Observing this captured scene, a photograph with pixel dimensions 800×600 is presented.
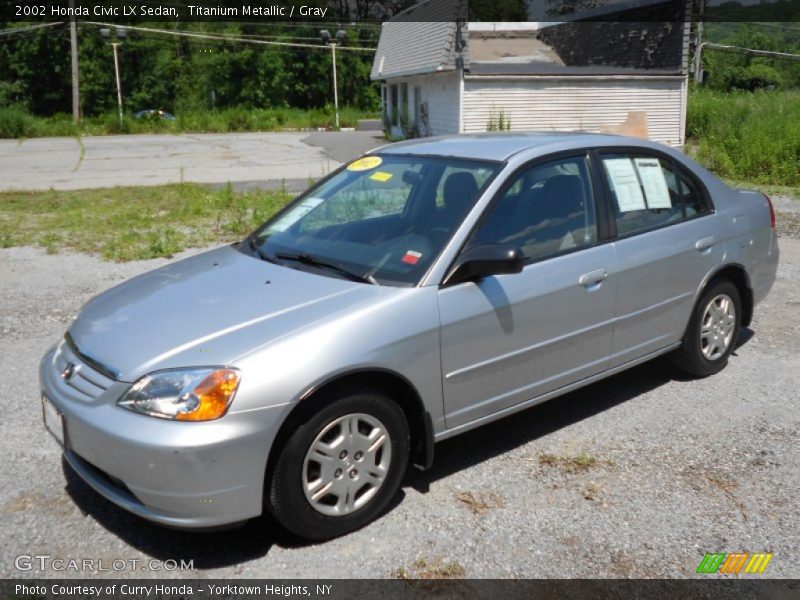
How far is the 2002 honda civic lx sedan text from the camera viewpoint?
10.2ft

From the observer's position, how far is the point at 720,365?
5.39 meters

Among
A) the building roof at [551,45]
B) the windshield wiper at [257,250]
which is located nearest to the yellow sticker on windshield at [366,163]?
the windshield wiper at [257,250]

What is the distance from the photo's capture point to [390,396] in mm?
3574

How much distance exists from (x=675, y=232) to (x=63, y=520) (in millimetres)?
3686

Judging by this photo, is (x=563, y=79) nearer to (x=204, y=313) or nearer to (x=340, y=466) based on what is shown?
(x=204, y=313)

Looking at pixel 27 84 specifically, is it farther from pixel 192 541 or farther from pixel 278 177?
pixel 192 541

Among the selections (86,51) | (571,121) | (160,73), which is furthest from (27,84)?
(571,121)

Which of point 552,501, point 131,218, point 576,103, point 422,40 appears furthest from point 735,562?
point 422,40

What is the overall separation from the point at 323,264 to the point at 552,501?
1.59 metres

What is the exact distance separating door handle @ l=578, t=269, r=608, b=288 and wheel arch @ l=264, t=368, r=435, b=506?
46.7 inches

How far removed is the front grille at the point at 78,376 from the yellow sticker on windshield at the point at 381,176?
1.89m

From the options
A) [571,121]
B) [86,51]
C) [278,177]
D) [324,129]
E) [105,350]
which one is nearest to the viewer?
[105,350]

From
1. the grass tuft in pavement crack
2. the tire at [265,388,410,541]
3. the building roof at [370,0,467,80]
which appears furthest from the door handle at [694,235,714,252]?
the building roof at [370,0,467,80]

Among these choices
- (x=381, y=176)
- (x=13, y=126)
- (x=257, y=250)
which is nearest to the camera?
(x=257, y=250)
